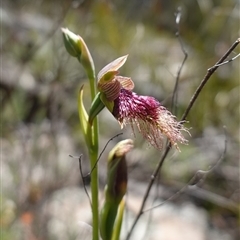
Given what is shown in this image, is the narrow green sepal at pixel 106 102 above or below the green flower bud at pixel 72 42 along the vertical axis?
below

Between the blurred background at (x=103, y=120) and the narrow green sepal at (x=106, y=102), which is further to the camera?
the blurred background at (x=103, y=120)

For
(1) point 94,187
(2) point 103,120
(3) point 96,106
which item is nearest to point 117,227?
(1) point 94,187

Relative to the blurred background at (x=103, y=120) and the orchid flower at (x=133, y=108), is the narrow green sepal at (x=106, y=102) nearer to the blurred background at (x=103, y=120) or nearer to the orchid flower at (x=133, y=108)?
the orchid flower at (x=133, y=108)

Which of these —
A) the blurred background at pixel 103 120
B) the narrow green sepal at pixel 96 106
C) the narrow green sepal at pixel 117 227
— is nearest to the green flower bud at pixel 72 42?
the narrow green sepal at pixel 96 106

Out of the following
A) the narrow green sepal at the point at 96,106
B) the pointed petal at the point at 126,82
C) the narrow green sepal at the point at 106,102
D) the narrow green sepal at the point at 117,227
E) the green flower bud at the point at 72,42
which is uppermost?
the green flower bud at the point at 72,42

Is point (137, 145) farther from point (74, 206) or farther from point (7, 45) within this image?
point (7, 45)

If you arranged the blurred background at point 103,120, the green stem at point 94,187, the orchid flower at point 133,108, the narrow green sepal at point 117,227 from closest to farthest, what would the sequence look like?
the orchid flower at point 133,108 → the green stem at point 94,187 → the narrow green sepal at point 117,227 → the blurred background at point 103,120

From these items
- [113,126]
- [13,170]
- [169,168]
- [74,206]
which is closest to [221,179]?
[169,168]

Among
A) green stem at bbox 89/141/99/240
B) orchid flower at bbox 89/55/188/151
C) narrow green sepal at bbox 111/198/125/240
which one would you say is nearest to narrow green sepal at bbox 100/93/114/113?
orchid flower at bbox 89/55/188/151

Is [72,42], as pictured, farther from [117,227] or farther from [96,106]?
[117,227]
